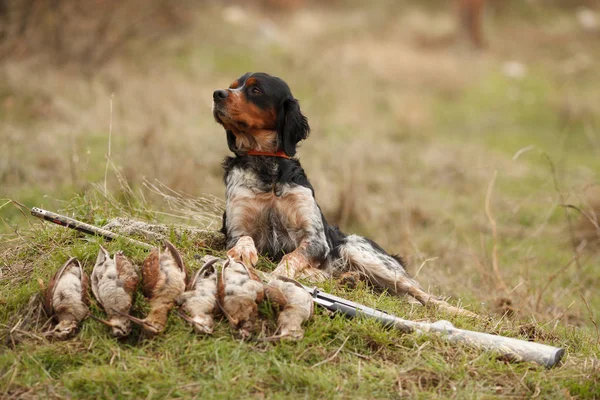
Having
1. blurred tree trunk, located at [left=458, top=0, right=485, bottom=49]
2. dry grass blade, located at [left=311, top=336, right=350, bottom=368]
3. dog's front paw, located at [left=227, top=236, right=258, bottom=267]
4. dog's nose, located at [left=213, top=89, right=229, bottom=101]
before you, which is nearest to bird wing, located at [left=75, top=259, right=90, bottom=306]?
dog's front paw, located at [left=227, top=236, right=258, bottom=267]

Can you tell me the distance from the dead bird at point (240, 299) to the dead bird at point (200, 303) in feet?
0.16

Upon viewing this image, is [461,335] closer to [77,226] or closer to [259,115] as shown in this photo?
[259,115]

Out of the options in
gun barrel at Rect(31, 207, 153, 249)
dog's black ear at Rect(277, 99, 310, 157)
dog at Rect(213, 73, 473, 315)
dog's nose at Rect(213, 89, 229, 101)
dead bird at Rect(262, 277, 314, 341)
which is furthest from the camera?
dog's black ear at Rect(277, 99, 310, 157)

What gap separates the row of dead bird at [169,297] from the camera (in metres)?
3.62

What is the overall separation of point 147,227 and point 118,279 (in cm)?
110

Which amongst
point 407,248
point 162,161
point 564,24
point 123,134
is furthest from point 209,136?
point 564,24

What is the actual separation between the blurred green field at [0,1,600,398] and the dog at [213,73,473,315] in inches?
17.2

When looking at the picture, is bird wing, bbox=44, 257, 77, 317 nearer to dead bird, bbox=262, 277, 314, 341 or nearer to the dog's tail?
dead bird, bbox=262, 277, 314, 341

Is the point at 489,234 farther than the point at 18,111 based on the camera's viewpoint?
No

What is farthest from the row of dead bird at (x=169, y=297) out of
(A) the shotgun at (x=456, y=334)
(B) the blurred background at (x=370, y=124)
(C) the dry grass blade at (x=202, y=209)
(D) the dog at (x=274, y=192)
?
(C) the dry grass blade at (x=202, y=209)

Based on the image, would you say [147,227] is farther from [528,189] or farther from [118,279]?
[528,189]

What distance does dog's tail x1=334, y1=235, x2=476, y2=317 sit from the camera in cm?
493

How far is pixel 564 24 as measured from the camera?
1014 inches

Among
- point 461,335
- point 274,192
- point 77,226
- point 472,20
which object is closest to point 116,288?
point 77,226
